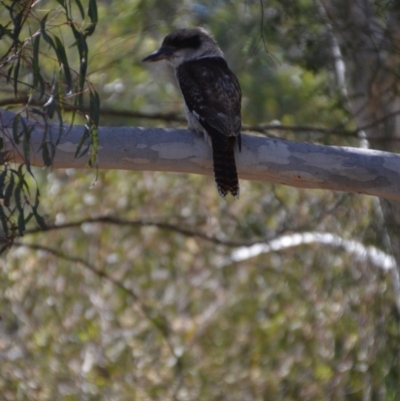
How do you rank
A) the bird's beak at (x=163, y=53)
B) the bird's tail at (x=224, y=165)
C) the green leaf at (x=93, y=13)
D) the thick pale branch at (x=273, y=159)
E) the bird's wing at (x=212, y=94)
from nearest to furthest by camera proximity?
1. the green leaf at (x=93, y=13)
2. the thick pale branch at (x=273, y=159)
3. the bird's tail at (x=224, y=165)
4. the bird's wing at (x=212, y=94)
5. the bird's beak at (x=163, y=53)

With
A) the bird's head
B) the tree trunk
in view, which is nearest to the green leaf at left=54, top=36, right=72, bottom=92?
the bird's head

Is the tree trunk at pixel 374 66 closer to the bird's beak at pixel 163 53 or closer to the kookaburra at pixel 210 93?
the kookaburra at pixel 210 93

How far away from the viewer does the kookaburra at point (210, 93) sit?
3.30 m

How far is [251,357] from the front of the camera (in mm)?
6699

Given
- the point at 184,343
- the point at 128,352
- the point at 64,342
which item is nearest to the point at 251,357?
the point at 184,343

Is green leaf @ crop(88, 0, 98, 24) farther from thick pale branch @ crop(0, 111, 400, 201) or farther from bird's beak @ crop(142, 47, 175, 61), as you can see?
bird's beak @ crop(142, 47, 175, 61)

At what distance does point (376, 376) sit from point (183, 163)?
2541mm

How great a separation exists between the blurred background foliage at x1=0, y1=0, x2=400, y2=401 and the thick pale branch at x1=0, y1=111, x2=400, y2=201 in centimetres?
179

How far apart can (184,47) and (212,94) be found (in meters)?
0.64

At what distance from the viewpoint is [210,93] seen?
404cm

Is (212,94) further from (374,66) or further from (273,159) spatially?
(374,66)

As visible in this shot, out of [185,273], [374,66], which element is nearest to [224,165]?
[374,66]

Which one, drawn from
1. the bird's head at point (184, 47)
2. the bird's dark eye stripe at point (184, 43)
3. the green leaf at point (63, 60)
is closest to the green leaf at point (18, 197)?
the green leaf at point (63, 60)

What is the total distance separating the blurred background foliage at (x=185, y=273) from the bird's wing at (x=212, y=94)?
2.29 feet
